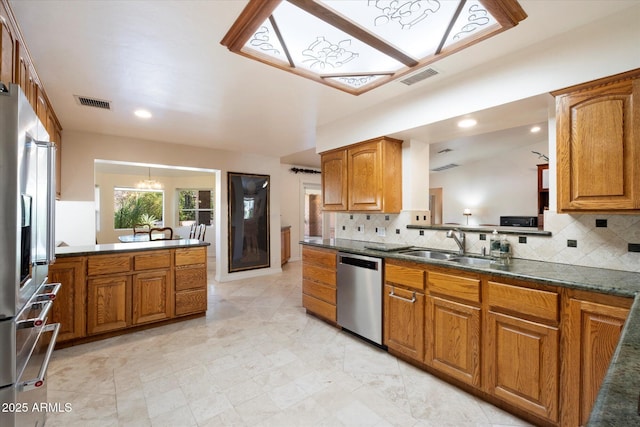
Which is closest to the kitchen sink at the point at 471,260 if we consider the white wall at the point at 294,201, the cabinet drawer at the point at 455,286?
the cabinet drawer at the point at 455,286

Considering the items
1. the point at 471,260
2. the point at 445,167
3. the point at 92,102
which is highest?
the point at 445,167

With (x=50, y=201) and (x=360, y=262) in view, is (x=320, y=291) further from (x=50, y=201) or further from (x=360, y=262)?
(x=50, y=201)

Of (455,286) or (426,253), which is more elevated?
(426,253)

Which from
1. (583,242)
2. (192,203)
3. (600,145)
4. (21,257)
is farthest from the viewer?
(192,203)

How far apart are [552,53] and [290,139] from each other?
10.5 ft

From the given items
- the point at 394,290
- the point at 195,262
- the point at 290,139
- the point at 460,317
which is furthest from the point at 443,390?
the point at 290,139

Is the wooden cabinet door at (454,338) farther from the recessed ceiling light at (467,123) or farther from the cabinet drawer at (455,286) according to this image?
the recessed ceiling light at (467,123)

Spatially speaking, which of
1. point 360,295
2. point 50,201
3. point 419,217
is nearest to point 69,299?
point 50,201

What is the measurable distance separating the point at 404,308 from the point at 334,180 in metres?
1.73

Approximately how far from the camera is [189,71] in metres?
2.25

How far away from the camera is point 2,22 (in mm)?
1410

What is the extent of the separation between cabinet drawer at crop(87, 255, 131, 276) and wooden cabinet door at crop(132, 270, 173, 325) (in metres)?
0.15

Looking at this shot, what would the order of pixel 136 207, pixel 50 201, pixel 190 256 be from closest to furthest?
pixel 50 201 < pixel 190 256 < pixel 136 207

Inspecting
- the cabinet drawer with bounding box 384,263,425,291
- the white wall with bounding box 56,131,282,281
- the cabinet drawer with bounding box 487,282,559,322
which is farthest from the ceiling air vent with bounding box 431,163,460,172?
the cabinet drawer with bounding box 487,282,559,322
